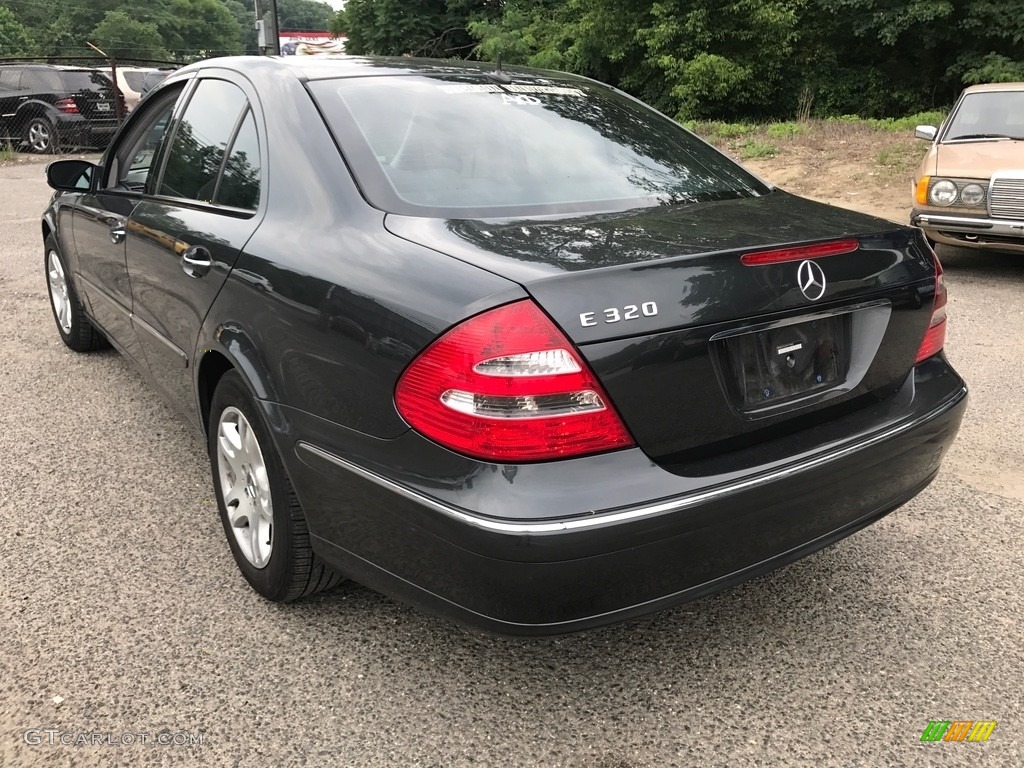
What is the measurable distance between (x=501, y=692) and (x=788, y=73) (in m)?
28.0

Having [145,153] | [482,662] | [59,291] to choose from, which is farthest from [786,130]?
[482,662]

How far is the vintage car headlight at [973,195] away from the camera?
23.0 feet

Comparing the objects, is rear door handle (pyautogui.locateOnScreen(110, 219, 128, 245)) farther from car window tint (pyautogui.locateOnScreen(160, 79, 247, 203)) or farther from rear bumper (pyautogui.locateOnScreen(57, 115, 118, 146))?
rear bumper (pyautogui.locateOnScreen(57, 115, 118, 146))

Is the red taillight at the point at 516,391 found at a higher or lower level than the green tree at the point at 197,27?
higher

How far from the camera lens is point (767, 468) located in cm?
203

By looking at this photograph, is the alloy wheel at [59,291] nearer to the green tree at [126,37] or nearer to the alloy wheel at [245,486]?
the alloy wheel at [245,486]

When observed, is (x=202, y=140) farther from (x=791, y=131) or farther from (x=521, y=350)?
(x=791, y=131)

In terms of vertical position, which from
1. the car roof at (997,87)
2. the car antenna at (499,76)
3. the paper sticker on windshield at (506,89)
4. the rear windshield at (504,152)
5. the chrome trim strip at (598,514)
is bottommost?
the chrome trim strip at (598,514)

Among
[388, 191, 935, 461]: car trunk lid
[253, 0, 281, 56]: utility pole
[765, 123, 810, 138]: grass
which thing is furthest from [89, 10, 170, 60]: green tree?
[388, 191, 935, 461]: car trunk lid

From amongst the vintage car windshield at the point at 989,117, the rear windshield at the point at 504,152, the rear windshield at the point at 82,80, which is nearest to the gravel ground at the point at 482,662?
the rear windshield at the point at 504,152

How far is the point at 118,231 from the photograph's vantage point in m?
3.59

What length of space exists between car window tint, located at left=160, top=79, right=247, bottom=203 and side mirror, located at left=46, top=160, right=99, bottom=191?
1.09 meters

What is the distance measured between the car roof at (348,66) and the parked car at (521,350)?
22mm

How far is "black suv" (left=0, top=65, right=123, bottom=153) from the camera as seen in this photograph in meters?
16.9
